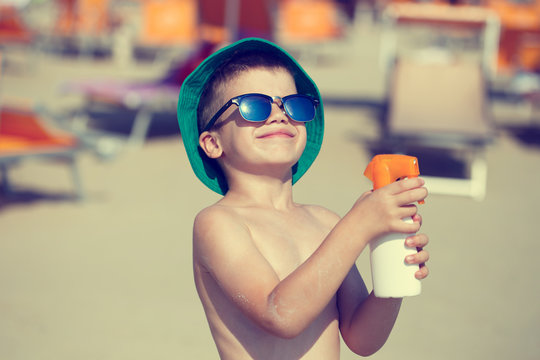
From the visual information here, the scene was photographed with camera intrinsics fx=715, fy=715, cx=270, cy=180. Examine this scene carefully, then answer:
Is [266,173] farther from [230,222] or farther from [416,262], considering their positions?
[416,262]

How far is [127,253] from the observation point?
445 centimetres

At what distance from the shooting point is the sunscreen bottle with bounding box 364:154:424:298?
139cm

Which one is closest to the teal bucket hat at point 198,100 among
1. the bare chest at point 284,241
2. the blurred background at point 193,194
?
the bare chest at point 284,241

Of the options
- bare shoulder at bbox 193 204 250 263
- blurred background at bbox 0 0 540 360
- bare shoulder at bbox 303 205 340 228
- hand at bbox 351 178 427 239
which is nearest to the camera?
hand at bbox 351 178 427 239

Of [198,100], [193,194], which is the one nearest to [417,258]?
[198,100]

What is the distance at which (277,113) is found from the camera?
1.61 metres

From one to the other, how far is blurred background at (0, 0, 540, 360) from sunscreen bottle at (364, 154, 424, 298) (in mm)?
1775

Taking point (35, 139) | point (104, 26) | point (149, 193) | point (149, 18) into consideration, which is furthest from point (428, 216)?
point (104, 26)

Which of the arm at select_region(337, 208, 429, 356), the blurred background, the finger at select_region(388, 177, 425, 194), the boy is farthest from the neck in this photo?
the blurred background

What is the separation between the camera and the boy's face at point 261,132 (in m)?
1.60

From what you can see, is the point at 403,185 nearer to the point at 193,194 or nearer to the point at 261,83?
the point at 261,83

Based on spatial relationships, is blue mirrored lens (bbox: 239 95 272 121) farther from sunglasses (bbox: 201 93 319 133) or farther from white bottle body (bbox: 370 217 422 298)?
white bottle body (bbox: 370 217 422 298)

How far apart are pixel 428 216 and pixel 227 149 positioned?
4.01 metres

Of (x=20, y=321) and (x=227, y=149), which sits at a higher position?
(x=227, y=149)
